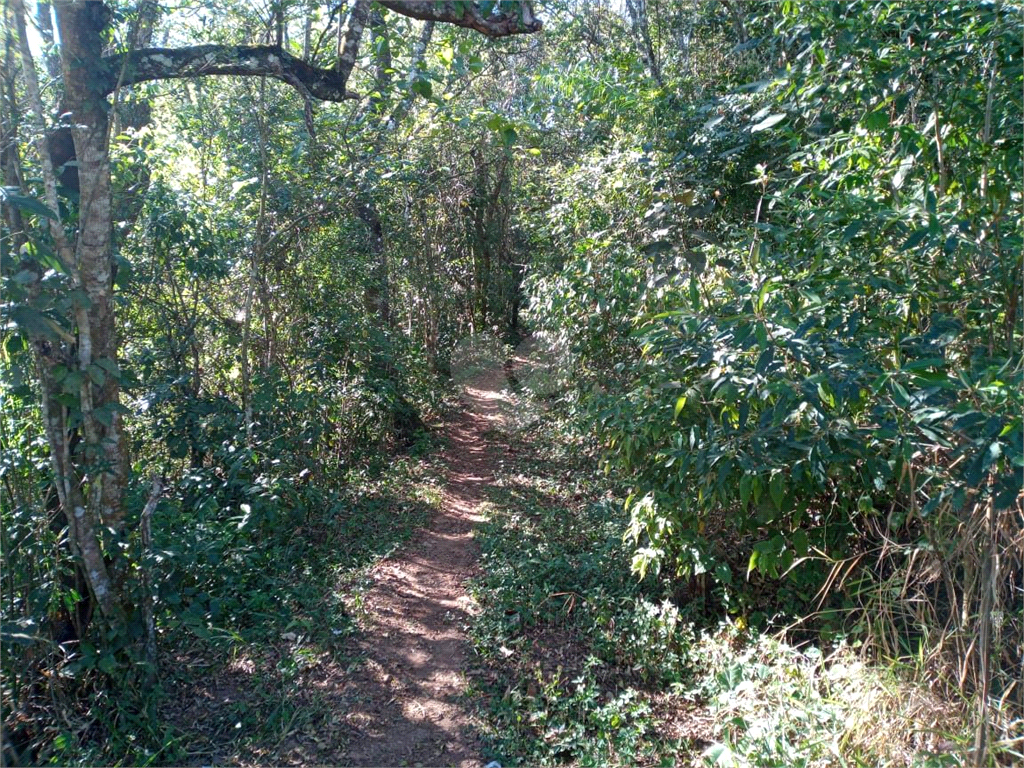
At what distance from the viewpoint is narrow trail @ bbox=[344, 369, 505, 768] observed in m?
3.80

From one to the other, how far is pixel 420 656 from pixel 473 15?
150 inches

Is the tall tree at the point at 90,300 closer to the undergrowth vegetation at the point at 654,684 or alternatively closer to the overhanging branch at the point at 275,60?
the overhanging branch at the point at 275,60

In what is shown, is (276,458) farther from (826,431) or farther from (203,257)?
(826,431)

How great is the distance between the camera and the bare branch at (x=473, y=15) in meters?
3.94

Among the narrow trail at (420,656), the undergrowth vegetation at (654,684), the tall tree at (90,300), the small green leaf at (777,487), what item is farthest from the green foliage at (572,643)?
the tall tree at (90,300)

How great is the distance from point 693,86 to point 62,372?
586cm

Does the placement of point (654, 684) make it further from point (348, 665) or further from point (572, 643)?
point (348, 665)

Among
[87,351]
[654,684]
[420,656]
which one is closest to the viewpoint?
[87,351]

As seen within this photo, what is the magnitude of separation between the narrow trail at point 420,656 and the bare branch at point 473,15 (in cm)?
374

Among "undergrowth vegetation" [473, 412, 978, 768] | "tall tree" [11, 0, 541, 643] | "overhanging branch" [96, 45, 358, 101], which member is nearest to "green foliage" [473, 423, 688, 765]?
"undergrowth vegetation" [473, 412, 978, 768]

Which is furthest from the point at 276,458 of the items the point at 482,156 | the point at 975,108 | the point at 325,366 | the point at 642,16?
the point at 642,16

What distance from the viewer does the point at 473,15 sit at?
13.1 feet

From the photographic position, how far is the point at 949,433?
271 cm

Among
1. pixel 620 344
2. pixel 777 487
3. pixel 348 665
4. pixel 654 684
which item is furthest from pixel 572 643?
pixel 620 344
